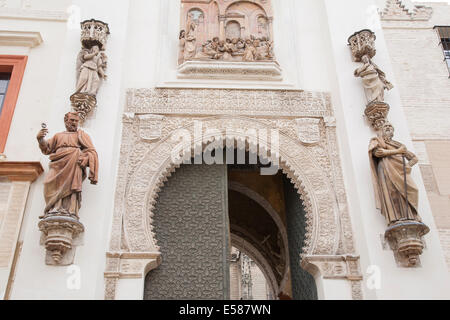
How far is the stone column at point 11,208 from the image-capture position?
5004 millimetres

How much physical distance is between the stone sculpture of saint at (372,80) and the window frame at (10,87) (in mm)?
4486

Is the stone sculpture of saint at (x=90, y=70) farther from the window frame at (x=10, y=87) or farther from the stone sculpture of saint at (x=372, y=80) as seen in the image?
the stone sculpture of saint at (x=372, y=80)

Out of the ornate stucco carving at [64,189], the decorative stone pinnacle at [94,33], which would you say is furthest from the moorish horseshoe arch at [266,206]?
the ornate stucco carving at [64,189]

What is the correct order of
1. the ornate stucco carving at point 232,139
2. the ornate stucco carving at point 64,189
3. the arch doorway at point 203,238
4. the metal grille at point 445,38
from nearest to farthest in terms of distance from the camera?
the ornate stucco carving at point 64,189
the ornate stucco carving at point 232,139
the arch doorway at point 203,238
the metal grille at point 445,38

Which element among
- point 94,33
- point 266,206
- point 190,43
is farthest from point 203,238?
point 94,33

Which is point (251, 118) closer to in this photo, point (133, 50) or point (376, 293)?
point (133, 50)

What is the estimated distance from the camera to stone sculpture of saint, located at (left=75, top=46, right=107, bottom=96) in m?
5.93

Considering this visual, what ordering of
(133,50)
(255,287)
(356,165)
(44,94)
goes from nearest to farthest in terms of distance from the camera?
(356,165) → (44,94) → (133,50) → (255,287)

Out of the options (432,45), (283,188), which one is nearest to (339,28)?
(432,45)

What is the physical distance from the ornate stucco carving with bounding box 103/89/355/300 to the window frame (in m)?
1.44

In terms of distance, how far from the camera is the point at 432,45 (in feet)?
23.6

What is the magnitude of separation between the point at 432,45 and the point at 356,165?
2767 millimetres

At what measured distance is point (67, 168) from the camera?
5102mm

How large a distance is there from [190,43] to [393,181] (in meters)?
3.50
